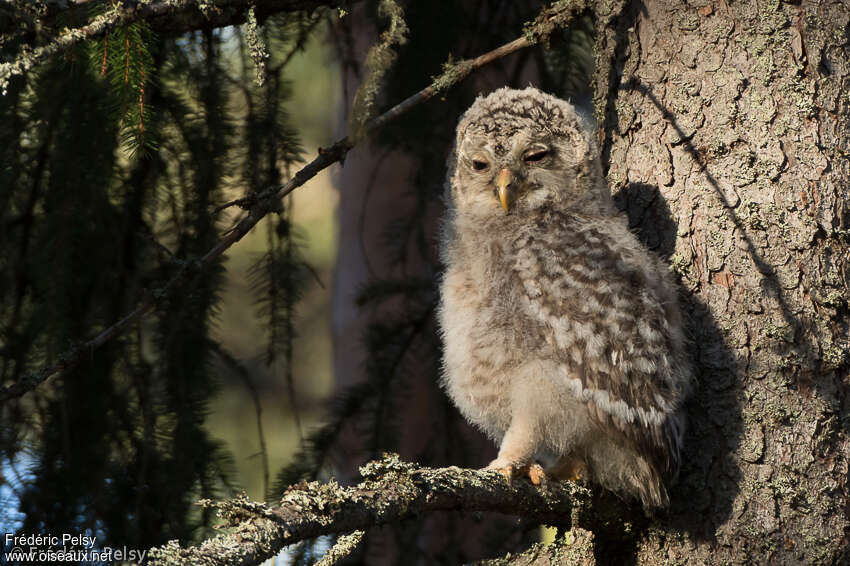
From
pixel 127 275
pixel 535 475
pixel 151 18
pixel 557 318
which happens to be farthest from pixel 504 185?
pixel 127 275

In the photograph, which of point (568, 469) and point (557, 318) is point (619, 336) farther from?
point (568, 469)

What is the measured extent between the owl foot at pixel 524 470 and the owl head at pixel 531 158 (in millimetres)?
664

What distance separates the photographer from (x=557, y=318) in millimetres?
1912

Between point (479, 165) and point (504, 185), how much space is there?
17cm

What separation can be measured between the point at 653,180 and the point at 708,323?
1.28 ft

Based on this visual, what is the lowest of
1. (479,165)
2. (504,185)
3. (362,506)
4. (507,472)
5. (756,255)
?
(362,506)

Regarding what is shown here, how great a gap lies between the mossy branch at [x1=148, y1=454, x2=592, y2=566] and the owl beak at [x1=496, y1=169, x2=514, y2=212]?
714 millimetres

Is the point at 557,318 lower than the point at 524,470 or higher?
higher

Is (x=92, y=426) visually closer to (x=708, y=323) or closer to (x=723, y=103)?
(x=708, y=323)

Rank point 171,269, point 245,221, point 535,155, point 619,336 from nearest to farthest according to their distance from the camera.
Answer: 1. point 245,221
2. point 619,336
3. point 535,155
4. point 171,269

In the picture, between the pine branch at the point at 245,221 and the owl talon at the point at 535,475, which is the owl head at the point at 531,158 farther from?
the owl talon at the point at 535,475

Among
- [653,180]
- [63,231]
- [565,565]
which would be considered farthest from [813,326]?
[63,231]

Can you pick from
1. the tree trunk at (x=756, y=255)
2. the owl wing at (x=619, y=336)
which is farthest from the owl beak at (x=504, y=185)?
the tree trunk at (x=756, y=255)

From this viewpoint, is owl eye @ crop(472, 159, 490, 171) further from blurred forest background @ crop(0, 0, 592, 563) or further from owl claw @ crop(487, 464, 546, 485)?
owl claw @ crop(487, 464, 546, 485)
